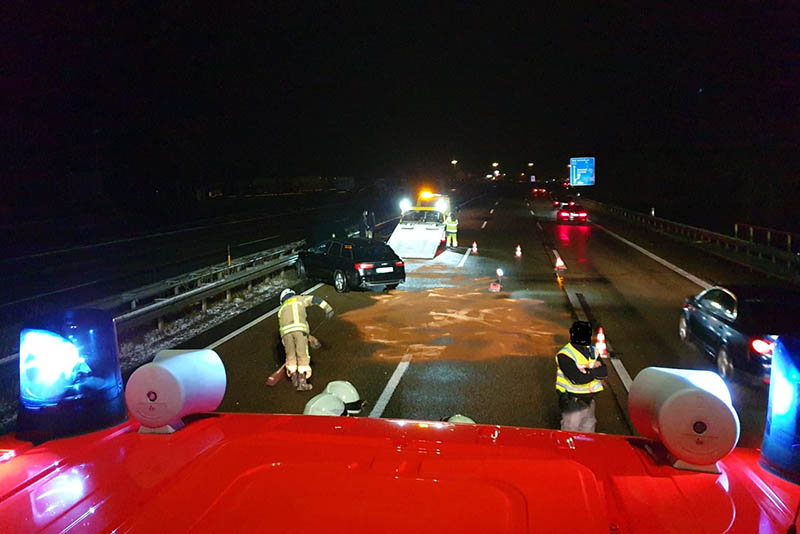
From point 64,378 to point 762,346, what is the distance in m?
9.34

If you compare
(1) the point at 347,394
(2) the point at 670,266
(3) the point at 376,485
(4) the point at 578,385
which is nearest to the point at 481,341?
(4) the point at 578,385

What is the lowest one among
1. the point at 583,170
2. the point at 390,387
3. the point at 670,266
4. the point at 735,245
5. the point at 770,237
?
the point at 670,266

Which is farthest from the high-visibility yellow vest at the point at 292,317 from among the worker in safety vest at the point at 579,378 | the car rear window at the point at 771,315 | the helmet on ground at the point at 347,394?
the car rear window at the point at 771,315

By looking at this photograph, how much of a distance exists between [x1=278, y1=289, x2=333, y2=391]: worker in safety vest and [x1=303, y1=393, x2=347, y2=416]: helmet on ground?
5.42 meters

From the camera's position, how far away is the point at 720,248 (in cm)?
2964

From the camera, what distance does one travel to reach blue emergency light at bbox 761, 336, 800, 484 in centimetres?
246

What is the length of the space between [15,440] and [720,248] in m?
30.9

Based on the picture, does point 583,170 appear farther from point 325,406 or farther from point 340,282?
Result: point 325,406

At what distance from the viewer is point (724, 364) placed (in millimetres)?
10609

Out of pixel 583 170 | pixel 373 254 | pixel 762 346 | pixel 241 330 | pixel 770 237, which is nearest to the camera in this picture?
pixel 762 346

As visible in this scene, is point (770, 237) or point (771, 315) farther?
point (770, 237)

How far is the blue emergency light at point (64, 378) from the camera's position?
322 cm

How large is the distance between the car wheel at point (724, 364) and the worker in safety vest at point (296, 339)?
6282 mm

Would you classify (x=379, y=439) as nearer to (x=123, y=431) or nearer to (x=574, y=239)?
(x=123, y=431)
